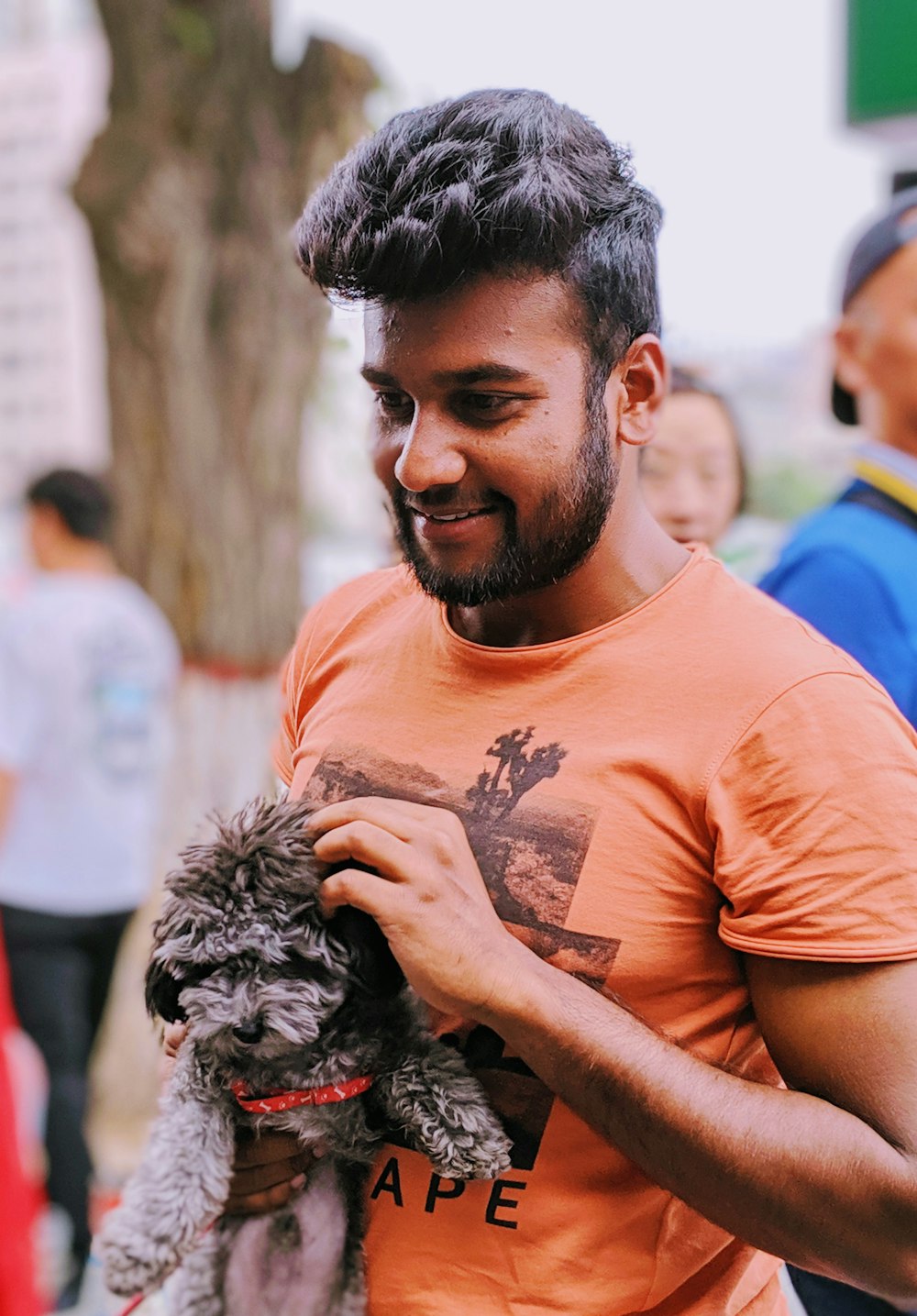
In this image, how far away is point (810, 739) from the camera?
4.80 feet

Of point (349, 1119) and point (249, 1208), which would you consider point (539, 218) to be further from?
point (249, 1208)

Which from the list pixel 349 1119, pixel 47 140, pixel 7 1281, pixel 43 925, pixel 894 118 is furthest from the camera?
pixel 47 140

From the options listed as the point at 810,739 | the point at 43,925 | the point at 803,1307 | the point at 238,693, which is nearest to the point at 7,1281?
the point at 803,1307

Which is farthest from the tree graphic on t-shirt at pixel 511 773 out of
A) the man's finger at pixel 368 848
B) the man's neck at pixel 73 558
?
the man's neck at pixel 73 558

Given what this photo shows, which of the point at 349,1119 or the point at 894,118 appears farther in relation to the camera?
the point at 894,118

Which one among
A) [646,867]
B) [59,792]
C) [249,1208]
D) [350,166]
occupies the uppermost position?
[350,166]

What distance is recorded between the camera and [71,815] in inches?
187

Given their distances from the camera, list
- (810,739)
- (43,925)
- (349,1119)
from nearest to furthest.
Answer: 1. (810,739)
2. (349,1119)
3. (43,925)

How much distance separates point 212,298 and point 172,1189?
16.7 ft

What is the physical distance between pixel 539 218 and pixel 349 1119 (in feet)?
3.60

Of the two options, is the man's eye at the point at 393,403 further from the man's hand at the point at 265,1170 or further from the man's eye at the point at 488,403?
the man's hand at the point at 265,1170

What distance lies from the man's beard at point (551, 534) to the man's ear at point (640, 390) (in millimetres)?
58

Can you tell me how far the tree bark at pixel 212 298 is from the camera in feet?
19.1

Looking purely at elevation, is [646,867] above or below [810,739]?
below
